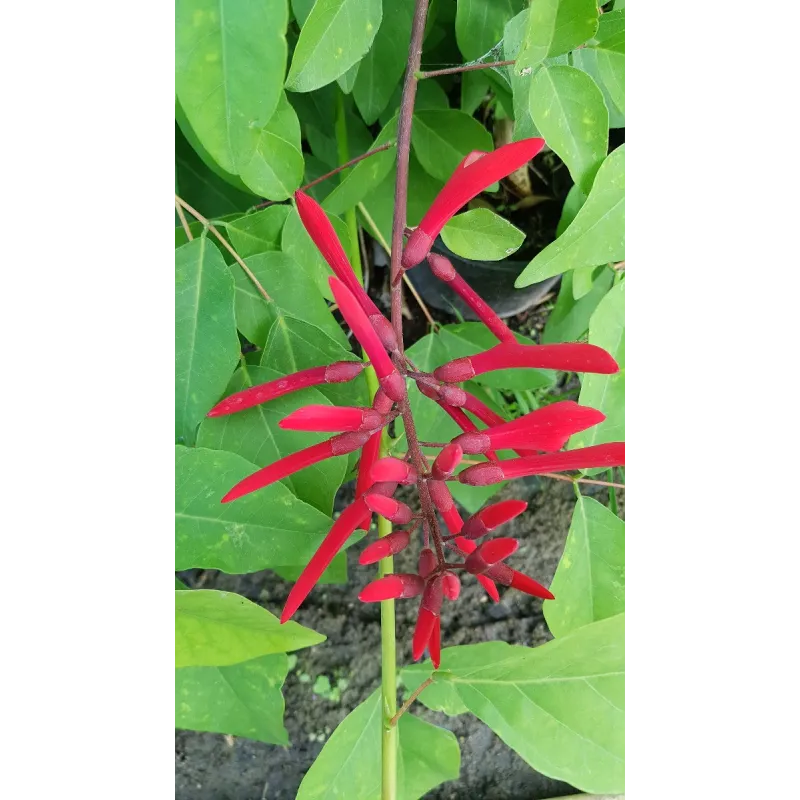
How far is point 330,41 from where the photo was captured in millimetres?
331

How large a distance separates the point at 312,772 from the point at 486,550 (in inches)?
9.7

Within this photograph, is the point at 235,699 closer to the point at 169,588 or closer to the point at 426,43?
the point at 169,588

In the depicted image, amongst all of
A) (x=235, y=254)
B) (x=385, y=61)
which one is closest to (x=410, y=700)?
(x=235, y=254)

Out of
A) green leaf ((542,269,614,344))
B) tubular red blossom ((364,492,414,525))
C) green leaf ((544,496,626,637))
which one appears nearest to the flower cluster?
tubular red blossom ((364,492,414,525))

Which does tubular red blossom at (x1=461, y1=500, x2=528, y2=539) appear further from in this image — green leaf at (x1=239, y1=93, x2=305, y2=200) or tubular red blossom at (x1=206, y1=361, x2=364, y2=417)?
green leaf at (x1=239, y1=93, x2=305, y2=200)

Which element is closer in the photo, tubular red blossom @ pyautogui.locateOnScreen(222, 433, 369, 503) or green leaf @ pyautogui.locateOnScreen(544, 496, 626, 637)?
tubular red blossom @ pyautogui.locateOnScreen(222, 433, 369, 503)

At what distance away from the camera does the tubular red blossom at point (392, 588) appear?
12.3 inches

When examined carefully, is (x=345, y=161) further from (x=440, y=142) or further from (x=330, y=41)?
(x=330, y=41)

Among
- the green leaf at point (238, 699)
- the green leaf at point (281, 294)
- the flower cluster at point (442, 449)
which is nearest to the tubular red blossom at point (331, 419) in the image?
the flower cluster at point (442, 449)

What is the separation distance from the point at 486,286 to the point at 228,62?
0.44 m

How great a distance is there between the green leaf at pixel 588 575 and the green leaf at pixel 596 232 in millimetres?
173

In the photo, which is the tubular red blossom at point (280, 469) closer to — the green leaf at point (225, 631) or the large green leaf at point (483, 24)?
the green leaf at point (225, 631)

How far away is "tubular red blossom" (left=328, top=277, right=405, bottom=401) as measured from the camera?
10.9 inches

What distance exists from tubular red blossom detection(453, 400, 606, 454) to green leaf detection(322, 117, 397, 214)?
187mm
